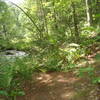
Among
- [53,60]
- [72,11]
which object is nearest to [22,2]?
[72,11]

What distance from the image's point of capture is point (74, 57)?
562 cm

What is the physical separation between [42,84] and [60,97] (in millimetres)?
964

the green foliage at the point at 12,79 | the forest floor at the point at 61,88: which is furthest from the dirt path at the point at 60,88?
the green foliage at the point at 12,79

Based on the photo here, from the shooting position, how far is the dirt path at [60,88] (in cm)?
342

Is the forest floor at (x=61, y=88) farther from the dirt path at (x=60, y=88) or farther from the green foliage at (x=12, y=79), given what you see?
the green foliage at (x=12, y=79)

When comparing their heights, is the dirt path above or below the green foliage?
below

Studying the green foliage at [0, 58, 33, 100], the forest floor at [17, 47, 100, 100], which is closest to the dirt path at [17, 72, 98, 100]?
the forest floor at [17, 47, 100, 100]

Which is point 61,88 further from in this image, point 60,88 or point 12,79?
point 12,79

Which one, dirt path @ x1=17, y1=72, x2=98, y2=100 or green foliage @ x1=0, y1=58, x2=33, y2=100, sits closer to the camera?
dirt path @ x1=17, y1=72, x2=98, y2=100

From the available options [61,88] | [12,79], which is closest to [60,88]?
[61,88]

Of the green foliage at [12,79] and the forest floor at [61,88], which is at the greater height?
the green foliage at [12,79]

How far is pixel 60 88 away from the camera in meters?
Result: 3.93

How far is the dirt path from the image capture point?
3.42 metres

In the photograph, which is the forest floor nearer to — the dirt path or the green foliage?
the dirt path
